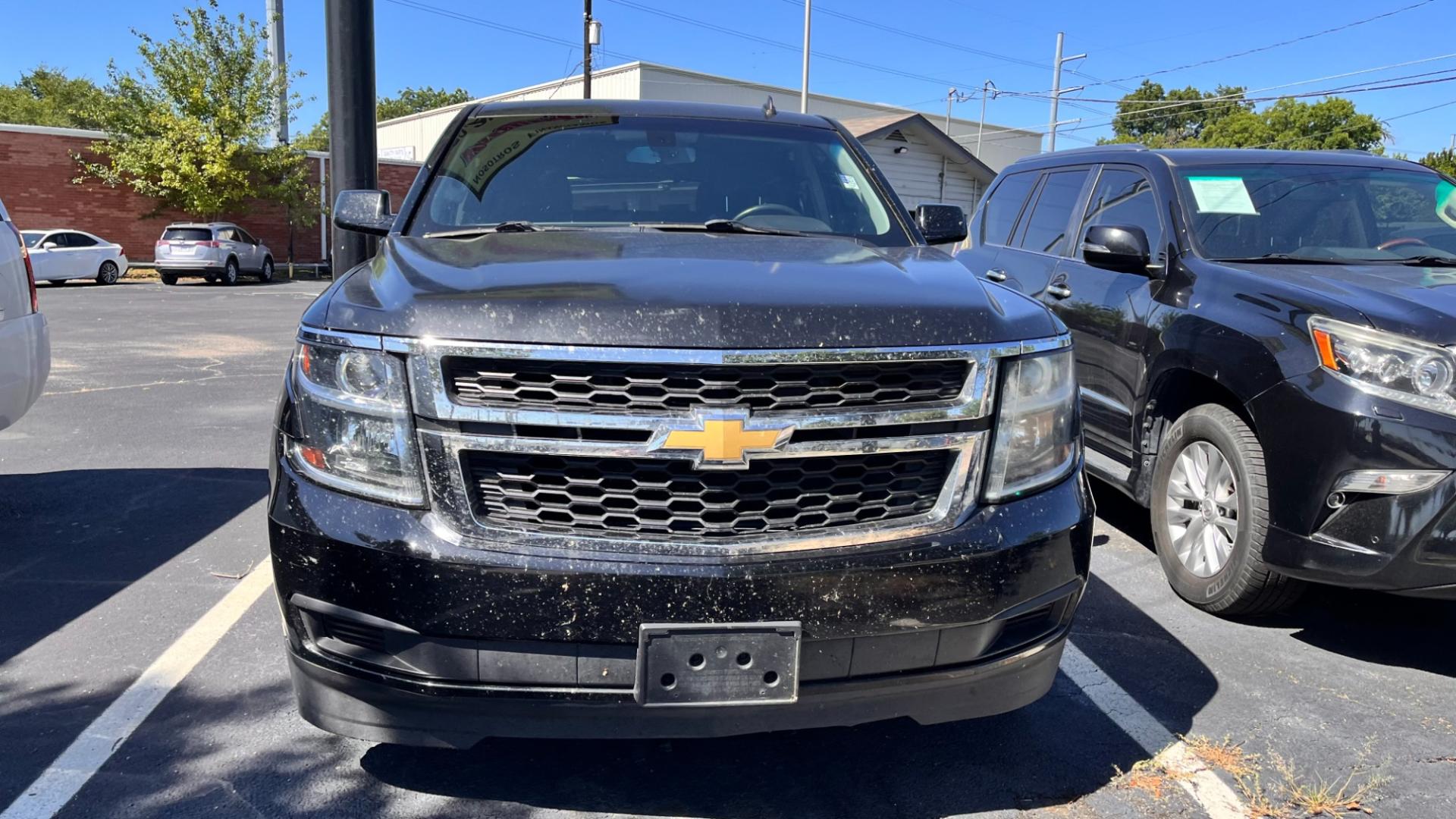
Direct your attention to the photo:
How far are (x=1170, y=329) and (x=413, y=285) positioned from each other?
323 centimetres

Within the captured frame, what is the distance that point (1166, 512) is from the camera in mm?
4336

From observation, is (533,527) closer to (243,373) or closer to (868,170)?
(868,170)

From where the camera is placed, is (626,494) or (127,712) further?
(127,712)

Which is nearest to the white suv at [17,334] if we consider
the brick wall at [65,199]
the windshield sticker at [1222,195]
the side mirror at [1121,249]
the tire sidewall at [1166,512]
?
the side mirror at [1121,249]

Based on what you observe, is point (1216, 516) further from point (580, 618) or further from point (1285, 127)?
point (1285, 127)

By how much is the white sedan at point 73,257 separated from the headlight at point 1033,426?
81.3 feet

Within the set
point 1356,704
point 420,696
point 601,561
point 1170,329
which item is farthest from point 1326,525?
point 420,696

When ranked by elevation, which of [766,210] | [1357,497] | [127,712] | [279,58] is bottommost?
[127,712]

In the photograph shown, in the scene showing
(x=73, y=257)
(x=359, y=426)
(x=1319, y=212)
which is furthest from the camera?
(x=73, y=257)

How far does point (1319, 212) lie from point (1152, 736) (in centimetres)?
294

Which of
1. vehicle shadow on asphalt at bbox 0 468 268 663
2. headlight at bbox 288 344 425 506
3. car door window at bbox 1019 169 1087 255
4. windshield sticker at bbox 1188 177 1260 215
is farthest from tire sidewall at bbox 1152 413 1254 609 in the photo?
vehicle shadow on asphalt at bbox 0 468 268 663

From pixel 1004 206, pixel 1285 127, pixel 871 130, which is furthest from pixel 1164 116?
pixel 1004 206

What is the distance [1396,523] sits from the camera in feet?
10.5

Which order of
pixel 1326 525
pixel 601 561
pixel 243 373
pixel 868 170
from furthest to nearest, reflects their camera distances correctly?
1. pixel 243 373
2. pixel 868 170
3. pixel 1326 525
4. pixel 601 561
